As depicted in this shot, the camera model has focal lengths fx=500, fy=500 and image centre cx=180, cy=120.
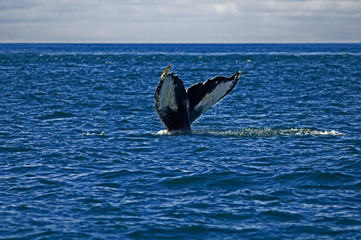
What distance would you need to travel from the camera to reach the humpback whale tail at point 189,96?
1462cm

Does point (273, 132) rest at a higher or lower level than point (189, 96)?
lower

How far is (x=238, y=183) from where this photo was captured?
12016 millimetres

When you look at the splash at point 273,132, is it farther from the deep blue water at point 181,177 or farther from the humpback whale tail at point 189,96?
the humpback whale tail at point 189,96

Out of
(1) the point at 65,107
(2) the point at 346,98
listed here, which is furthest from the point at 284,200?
(2) the point at 346,98

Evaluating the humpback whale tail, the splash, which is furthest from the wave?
the humpback whale tail

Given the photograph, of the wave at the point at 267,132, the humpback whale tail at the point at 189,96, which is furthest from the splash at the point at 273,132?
the humpback whale tail at the point at 189,96

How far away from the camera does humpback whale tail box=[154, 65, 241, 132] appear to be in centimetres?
1462

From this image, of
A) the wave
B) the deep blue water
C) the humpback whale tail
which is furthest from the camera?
the wave

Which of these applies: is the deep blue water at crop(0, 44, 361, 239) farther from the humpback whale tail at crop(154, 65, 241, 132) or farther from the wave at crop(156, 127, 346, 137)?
the humpback whale tail at crop(154, 65, 241, 132)

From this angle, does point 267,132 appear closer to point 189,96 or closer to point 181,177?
point 189,96

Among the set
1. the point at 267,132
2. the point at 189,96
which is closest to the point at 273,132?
the point at 267,132

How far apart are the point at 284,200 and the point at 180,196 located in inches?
88.9

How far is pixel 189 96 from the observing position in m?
15.3

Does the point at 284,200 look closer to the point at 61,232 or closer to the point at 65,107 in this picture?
the point at 61,232
